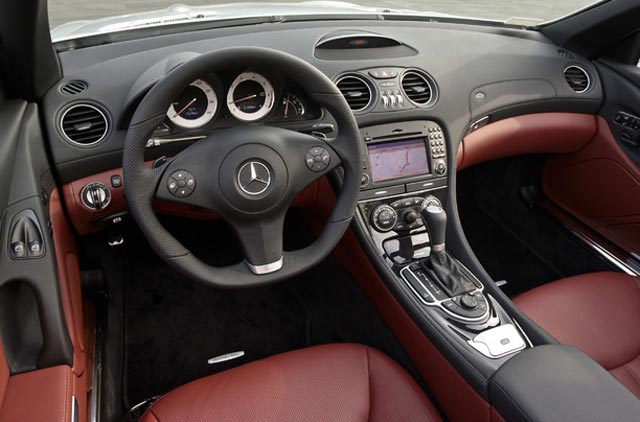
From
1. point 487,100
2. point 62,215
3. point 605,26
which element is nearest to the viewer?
point 62,215

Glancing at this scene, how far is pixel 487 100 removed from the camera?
185 cm

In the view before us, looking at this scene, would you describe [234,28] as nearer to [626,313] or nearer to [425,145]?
[425,145]

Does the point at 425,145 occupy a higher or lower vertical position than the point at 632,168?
higher

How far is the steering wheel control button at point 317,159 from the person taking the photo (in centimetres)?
128

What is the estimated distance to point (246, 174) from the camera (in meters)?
1.19

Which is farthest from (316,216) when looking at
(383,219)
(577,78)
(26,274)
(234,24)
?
(577,78)

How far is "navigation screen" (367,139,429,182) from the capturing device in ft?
5.34

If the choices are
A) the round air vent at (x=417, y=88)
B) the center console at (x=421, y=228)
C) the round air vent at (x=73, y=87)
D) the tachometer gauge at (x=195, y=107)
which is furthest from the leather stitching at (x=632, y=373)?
the round air vent at (x=73, y=87)

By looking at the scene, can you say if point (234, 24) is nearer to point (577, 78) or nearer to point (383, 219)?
point (383, 219)

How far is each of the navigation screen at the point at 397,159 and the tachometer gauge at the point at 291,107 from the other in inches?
11.0

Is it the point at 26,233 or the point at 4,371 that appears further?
the point at 26,233

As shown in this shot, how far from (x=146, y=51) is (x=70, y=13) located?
101 centimetres

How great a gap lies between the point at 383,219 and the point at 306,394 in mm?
557

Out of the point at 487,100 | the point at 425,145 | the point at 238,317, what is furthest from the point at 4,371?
the point at 487,100
